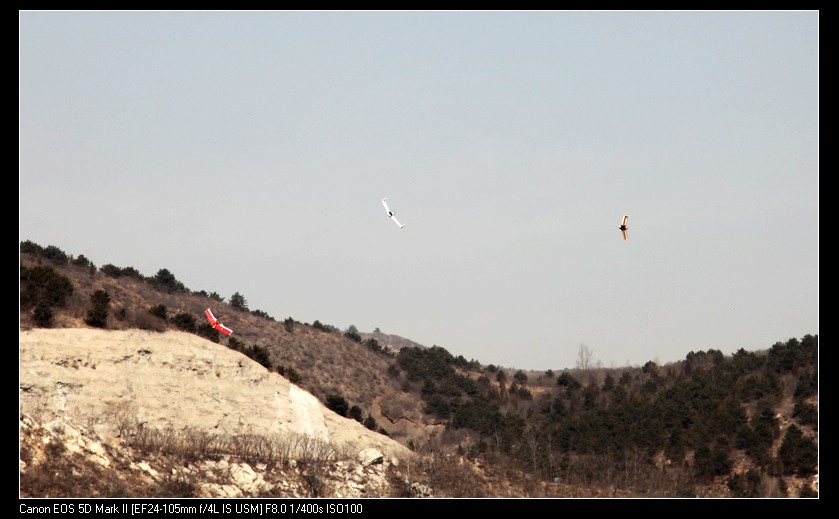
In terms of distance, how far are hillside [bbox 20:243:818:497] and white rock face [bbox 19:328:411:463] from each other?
115 millimetres

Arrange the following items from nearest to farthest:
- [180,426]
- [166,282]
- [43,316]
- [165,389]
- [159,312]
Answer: [180,426], [43,316], [165,389], [159,312], [166,282]

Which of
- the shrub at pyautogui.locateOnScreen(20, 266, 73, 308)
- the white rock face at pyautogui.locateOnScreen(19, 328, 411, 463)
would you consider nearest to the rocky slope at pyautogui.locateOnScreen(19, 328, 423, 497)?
the white rock face at pyautogui.locateOnScreen(19, 328, 411, 463)

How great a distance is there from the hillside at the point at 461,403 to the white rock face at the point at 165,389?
0.12 metres

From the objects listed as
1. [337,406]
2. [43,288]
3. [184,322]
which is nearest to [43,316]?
[43,288]

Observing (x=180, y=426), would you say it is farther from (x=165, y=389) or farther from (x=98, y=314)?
(x=98, y=314)

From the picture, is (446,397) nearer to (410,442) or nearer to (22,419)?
(410,442)

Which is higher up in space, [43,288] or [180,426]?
[43,288]

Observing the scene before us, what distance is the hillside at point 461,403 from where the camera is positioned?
Result: 48688 millimetres

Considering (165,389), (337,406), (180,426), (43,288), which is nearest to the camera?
(180,426)

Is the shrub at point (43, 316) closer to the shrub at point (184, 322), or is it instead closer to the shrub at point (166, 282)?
the shrub at point (184, 322)

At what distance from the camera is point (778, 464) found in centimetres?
6231

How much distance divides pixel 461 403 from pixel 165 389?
35296 millimetres

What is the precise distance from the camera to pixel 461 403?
80312mm

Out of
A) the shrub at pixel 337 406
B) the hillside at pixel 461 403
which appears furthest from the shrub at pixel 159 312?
the shrub at pixel 337 406
